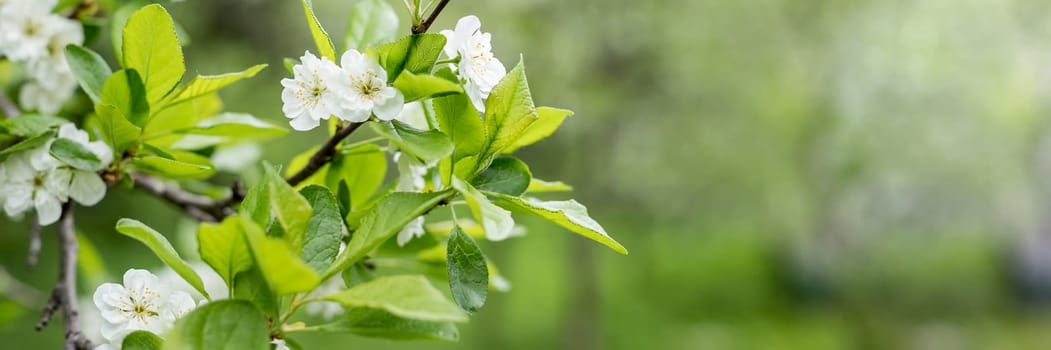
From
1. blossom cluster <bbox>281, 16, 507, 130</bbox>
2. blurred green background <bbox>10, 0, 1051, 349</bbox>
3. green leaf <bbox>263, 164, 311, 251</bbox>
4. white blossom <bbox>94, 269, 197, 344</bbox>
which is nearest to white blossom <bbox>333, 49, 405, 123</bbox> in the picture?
blossom cluster <bbox>281, 16, 507, 130</bbox>

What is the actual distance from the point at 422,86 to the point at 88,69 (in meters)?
0.45

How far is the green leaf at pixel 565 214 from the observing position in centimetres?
63

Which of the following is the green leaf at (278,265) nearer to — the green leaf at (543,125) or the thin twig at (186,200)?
the green leaf at (543,125)

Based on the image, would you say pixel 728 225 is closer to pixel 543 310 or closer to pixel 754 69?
pixel 543 310

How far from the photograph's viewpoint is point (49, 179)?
864mm

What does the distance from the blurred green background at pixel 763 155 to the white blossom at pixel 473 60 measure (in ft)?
3.42

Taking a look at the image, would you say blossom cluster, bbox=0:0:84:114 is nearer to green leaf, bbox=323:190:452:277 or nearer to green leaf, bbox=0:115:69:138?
green leaf, bbox=0:115:69:138

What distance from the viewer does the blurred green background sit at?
4.74 m

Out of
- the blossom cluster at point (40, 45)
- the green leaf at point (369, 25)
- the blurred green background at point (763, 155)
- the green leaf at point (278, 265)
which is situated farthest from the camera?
the blurred green background at point (763, 155)

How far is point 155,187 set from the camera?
3.64 feet

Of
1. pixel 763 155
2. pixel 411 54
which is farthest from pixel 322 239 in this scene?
pixel 763 155

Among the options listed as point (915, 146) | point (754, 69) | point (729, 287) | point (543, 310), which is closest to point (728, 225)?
point (729, 287)

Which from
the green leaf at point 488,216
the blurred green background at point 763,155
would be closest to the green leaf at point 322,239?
the green leaf at point 488,216

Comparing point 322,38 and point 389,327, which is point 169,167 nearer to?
point 322,38
